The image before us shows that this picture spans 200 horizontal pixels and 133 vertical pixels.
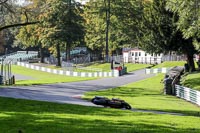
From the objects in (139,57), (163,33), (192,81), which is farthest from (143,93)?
(139,57)

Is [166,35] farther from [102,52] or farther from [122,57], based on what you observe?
[102,52]

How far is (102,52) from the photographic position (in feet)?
315

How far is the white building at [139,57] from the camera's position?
78500 mm

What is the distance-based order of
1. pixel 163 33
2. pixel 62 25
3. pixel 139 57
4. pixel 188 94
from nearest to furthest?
pixel 188 94 < pixel 163 33 < pixel 62 25 < pixel 139 57

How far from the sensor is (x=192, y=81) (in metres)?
40.3

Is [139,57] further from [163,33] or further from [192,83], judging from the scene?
[192,83]

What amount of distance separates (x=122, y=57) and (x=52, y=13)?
20304mm

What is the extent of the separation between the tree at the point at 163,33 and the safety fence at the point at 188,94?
12.1 m

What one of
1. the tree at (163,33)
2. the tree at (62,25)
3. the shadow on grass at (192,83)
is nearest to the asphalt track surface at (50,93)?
the shadow on grass at (192,83)

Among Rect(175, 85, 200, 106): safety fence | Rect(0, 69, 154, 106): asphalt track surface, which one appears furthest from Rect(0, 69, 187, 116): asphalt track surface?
Rect(175, 85, 200, 106): safety fence

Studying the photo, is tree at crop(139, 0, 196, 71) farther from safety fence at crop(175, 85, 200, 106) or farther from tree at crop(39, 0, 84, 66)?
tree at crop(39, 0, 84, 66)

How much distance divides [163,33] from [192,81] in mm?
9076

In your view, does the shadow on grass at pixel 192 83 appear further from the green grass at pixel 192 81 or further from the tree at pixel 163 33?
the tree at pixel 163 33

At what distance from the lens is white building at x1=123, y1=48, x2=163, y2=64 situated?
258ft
